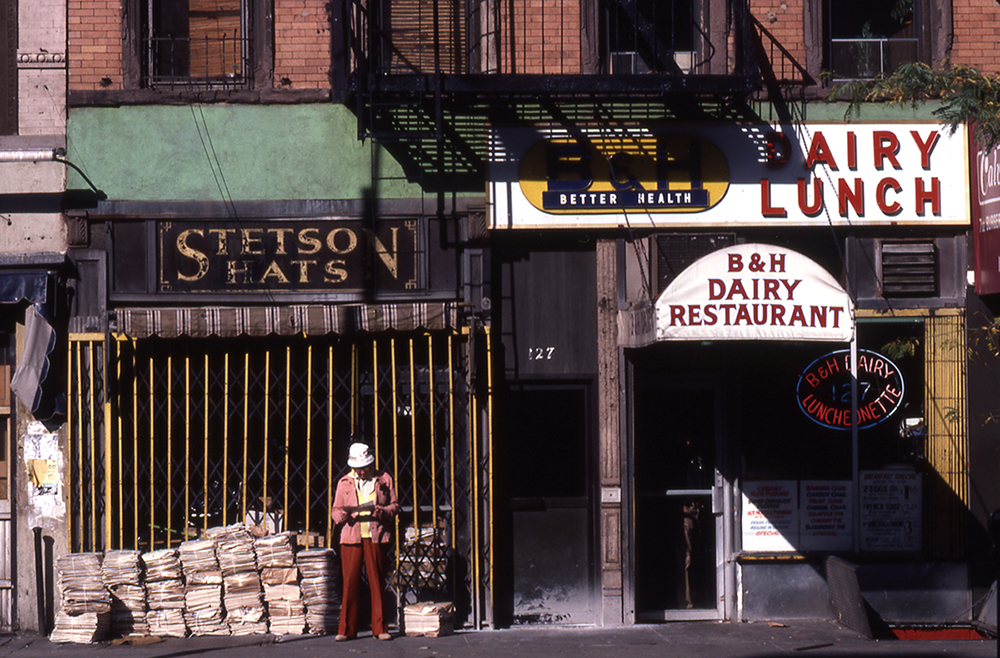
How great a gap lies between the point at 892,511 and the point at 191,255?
7.32 metres

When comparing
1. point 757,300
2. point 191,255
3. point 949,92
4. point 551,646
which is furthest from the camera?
point 191,255

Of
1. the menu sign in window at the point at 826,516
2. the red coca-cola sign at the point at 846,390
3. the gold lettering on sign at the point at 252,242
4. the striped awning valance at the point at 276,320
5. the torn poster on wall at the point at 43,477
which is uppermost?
the gold lettering on sign at the point at 252,242

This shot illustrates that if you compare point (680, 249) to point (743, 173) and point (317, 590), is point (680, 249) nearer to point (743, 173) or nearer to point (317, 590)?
point (743, 173)

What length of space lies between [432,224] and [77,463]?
407 centimetres

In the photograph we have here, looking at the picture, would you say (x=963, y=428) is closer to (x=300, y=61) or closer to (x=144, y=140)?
(x=300, y=61)

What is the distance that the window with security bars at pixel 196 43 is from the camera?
10.5 m

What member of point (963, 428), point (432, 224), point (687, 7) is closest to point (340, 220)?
point (432, 224)

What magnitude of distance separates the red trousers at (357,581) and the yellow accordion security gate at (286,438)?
1.58ft

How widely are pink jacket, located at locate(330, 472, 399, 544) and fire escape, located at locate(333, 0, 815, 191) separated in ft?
9.98

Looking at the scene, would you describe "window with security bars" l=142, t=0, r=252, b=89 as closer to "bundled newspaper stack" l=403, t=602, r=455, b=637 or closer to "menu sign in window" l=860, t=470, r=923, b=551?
"bundled newspaper stack" l=403, t=602, r=455, b=637

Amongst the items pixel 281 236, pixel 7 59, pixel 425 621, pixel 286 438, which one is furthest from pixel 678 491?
pixel 7 59

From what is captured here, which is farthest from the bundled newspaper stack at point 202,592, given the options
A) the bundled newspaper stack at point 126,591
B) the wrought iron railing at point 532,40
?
the wrought iron railing at point 532,40

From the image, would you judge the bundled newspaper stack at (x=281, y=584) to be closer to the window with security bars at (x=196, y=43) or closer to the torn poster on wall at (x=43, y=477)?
the torn poster on wall at (x=43, y=477)

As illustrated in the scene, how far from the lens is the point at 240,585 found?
973 cm
